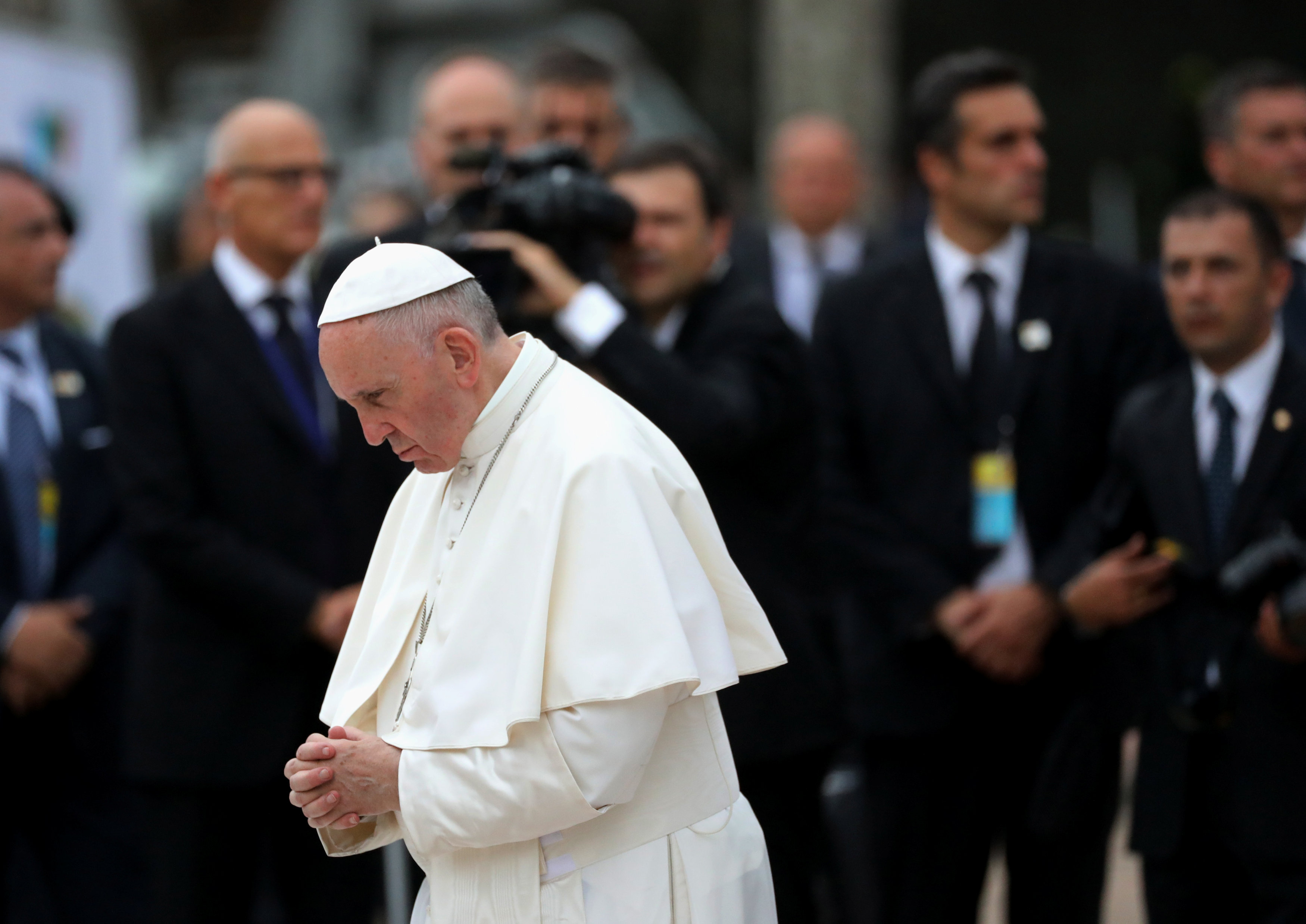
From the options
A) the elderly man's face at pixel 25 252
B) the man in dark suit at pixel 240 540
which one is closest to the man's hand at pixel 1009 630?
the man in dark suit at pixel 240 540

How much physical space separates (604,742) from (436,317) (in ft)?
2.31

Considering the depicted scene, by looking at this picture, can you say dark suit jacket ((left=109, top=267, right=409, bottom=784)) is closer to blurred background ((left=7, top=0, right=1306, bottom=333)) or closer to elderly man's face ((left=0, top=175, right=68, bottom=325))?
elderly man's face ((left=0, top=175, right=68, bottom=325))

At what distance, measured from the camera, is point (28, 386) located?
5074mm

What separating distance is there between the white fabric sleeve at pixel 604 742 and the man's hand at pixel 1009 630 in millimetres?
1849

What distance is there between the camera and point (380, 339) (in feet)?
8.73

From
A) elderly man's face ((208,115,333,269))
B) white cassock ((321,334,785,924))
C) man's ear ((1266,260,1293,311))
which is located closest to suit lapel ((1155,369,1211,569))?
man's ear ((1266,260,1293,311))

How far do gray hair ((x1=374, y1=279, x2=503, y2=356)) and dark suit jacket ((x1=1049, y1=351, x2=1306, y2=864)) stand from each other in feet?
6.50

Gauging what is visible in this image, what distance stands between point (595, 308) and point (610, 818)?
1.59 m

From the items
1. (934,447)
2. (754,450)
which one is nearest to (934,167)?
(934,447)

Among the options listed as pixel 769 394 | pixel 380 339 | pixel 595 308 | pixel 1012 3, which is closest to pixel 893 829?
pixel 769 394

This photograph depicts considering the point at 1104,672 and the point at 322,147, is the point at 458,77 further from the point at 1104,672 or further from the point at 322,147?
the point at 1104,672

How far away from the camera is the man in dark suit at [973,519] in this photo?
4.45m

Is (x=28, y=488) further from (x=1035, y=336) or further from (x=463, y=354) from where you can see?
(x=1035, y=336)

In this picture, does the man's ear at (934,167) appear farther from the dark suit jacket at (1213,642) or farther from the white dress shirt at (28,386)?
the white dress shirt at (28,386)
